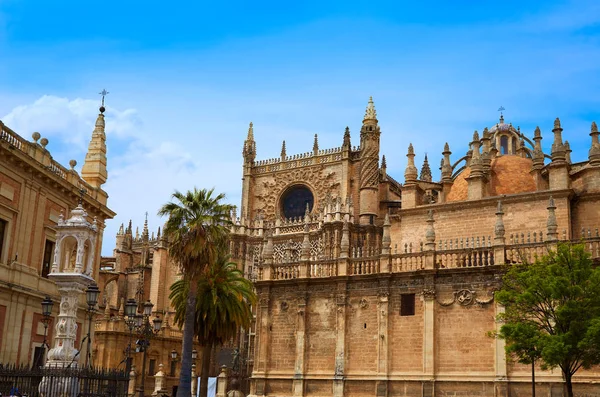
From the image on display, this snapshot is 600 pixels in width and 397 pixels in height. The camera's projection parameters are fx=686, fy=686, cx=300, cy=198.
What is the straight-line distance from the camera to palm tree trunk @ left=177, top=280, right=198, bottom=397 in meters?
24.6

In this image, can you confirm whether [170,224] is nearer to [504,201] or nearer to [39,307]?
[39,307]

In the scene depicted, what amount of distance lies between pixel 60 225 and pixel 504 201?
2069 centimetres

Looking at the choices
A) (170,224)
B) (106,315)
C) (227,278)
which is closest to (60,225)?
(170,224)

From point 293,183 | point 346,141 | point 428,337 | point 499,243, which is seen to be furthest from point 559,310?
point 293,183

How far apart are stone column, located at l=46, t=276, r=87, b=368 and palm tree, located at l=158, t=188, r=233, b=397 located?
27.8 ft

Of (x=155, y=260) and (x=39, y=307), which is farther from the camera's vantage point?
(x=155, y=260)

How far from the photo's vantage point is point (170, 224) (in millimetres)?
26406

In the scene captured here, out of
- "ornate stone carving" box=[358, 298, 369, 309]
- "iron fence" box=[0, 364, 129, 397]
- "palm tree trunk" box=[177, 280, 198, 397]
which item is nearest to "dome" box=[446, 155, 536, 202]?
"ornate stone carving" box=[358, 298, 369, 309]

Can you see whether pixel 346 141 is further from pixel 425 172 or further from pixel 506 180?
pixel 506 180

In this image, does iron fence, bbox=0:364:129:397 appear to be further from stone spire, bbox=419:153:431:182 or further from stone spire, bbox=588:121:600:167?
stone spire, bbox=419:153:431:182

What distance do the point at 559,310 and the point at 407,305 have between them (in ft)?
28.7

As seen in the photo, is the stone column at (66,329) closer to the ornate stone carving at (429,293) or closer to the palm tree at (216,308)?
the palm tree at (216,308)

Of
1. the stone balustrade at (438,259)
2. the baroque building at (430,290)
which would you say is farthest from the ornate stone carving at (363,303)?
the stone balustrade at (438,259)

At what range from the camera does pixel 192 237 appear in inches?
1009
